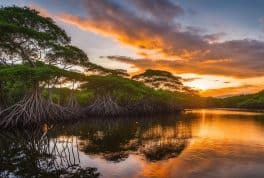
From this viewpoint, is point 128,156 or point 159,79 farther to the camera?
point 159,79

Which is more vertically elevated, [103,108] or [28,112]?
[103,108]

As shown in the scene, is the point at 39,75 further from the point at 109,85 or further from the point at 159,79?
the point at 159,79

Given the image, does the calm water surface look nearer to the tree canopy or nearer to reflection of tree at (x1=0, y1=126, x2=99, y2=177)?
reflection of tree at (x1=0, y1=126, x2=99, y2=177)

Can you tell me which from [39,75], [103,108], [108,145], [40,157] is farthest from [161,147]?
[103,108]

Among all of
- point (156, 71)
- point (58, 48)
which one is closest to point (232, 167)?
point (58, 48)

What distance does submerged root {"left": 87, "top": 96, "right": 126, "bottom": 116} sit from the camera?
3953 cm

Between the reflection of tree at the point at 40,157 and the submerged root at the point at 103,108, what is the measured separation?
21.6m

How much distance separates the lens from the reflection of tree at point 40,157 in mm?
9867

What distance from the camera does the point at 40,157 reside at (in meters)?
12.3

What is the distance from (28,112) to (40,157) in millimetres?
11706

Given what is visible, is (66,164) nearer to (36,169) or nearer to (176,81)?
(36,169)

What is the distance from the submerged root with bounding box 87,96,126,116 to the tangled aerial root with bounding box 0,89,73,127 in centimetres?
A: 1326

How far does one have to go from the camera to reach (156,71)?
182 ft

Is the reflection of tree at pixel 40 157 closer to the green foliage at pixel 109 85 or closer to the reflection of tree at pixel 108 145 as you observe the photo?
the reflection of tree at pixel 108 145
